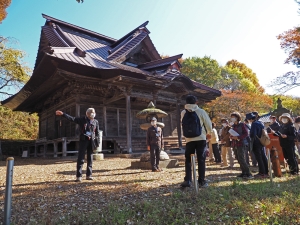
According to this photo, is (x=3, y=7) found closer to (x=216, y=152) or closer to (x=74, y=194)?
(x=74, y=194)

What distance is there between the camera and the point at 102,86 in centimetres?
1362

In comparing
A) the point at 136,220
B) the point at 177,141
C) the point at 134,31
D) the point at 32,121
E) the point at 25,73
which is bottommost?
the point at 136,220

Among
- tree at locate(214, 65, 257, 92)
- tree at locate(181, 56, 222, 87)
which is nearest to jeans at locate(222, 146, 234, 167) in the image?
tree at locate(214, 65, 257, 92)

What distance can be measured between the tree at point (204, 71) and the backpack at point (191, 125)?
1002 inches

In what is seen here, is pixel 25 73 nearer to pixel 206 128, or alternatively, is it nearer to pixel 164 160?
pixel 164 160

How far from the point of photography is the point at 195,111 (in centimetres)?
416

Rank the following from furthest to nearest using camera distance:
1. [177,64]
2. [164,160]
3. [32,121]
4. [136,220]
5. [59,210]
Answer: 1. [32,121]
2. [177,64]
3. [164,160]
4. [59,210]
5. [136,220]

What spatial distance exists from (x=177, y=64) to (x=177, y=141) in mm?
5444

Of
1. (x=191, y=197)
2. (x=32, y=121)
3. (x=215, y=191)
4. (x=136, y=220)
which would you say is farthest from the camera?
(x=32, y=121)

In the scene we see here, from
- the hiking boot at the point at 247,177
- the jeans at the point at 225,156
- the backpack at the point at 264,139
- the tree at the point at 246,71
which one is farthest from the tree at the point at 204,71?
the hiking boot at the point at 247,177

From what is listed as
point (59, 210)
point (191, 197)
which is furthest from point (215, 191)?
point (59, 210)

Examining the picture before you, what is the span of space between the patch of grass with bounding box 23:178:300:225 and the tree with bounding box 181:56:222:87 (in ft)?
84.7

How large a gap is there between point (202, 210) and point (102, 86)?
11.6 metres

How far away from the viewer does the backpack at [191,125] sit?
3.99 metres
